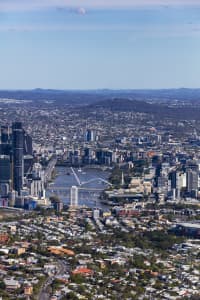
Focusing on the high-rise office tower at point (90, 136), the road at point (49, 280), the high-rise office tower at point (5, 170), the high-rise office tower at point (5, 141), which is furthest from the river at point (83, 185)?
the high-rise office tower at point (90, 136)

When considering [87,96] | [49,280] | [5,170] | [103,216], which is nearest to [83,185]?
[5,170]

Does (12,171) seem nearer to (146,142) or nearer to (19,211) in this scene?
A: (19,211)

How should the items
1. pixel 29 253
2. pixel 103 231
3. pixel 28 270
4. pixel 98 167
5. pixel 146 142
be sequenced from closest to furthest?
pixel 28 270 < pixel 29 253 < pixel 103 231 < pixel 98 167 < pixel 146 142

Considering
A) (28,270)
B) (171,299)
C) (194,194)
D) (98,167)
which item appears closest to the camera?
(171,299)

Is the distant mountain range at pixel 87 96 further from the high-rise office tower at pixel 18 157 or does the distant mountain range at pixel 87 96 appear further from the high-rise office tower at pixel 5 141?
the high-rise office tower at pixel 18 157

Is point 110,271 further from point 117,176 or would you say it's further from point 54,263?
point 117,176

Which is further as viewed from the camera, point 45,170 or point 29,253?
point 45,170

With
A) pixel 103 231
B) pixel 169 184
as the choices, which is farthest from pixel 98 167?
pixel 103 231
